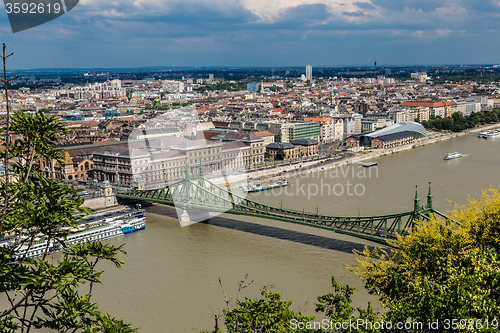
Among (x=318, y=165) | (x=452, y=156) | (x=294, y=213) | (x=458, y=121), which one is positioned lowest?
(x=318, y=165)

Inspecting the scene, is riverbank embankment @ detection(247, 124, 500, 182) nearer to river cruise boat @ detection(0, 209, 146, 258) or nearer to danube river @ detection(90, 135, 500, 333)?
danube river @ detection(90, 135, 500, 333)

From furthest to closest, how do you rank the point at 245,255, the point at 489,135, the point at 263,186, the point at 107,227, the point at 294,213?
the point at 489,135 → the point at 263,186 → the point at 107,227 → the point at 294,213 → the point at 245,255

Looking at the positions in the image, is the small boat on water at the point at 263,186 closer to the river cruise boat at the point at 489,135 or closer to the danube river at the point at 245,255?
the danube river at the point at 245,255

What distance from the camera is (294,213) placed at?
1176cm

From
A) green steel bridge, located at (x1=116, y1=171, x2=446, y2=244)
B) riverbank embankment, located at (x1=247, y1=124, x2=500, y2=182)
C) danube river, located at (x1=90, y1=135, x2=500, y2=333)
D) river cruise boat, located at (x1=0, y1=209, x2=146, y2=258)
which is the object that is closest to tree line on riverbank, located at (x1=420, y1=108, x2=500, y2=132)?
riverbank embankment, located at (x1=247, y1=124, x2=500, y2=182)

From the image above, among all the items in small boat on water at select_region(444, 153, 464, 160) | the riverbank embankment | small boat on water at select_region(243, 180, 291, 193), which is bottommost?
small boat on water at select_region(243, 180, 291, 193)

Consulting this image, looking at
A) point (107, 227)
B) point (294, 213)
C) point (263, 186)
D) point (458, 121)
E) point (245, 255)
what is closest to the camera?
point (245, 255)

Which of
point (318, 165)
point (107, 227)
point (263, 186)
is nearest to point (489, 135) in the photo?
point (318, 165)

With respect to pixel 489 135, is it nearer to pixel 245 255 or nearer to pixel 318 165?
pixel 318 165

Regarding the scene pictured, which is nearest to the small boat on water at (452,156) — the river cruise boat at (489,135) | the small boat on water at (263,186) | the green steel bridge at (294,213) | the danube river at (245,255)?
the danube river at (245,255)

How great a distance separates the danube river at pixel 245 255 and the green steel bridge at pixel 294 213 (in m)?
0.39

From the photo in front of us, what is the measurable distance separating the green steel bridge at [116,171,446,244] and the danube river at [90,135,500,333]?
0.39m

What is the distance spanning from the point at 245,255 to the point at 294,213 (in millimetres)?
2022

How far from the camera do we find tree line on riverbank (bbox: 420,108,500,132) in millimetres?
33875
